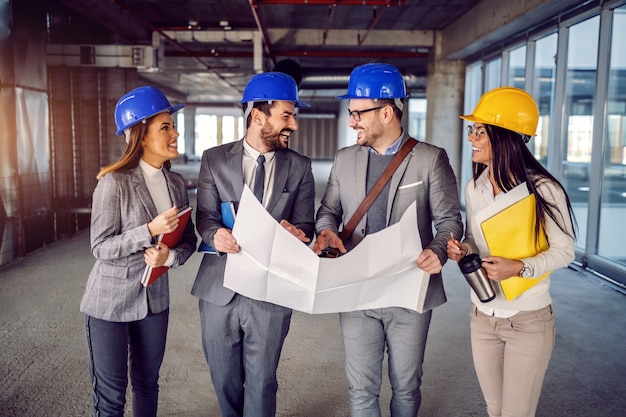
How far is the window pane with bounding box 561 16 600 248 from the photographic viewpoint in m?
7.09

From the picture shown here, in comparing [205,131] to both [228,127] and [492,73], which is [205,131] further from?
[492,73]

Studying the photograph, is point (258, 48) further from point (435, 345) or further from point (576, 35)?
point (435, 345)

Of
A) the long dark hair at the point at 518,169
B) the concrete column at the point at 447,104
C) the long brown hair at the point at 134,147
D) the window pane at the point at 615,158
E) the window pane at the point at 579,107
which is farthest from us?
the concrete column at the point at 447,104

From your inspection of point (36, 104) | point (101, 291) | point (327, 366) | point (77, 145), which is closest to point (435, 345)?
point (327, 366)

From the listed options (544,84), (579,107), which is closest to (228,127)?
(544,84)

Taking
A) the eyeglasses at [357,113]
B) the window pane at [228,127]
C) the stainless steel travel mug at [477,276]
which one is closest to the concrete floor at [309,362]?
the stainless steel travel mug at [477,276]

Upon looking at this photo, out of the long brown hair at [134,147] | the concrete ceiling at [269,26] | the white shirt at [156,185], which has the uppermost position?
the concrete ceiling at [269,26]

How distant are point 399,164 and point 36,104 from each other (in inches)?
262

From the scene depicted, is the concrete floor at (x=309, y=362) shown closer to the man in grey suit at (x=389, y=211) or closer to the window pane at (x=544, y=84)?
the man in grey suit at (x=389, y=211)

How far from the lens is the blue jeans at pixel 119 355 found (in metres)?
2.17

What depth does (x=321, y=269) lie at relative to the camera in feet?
6.06

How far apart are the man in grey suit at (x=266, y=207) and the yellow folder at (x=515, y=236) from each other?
2.57ft

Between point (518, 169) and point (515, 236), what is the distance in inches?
10.4

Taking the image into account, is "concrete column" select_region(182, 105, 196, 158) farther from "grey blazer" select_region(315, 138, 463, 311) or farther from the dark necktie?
"grey blazer" select_region(315, 138, 463, 311)
